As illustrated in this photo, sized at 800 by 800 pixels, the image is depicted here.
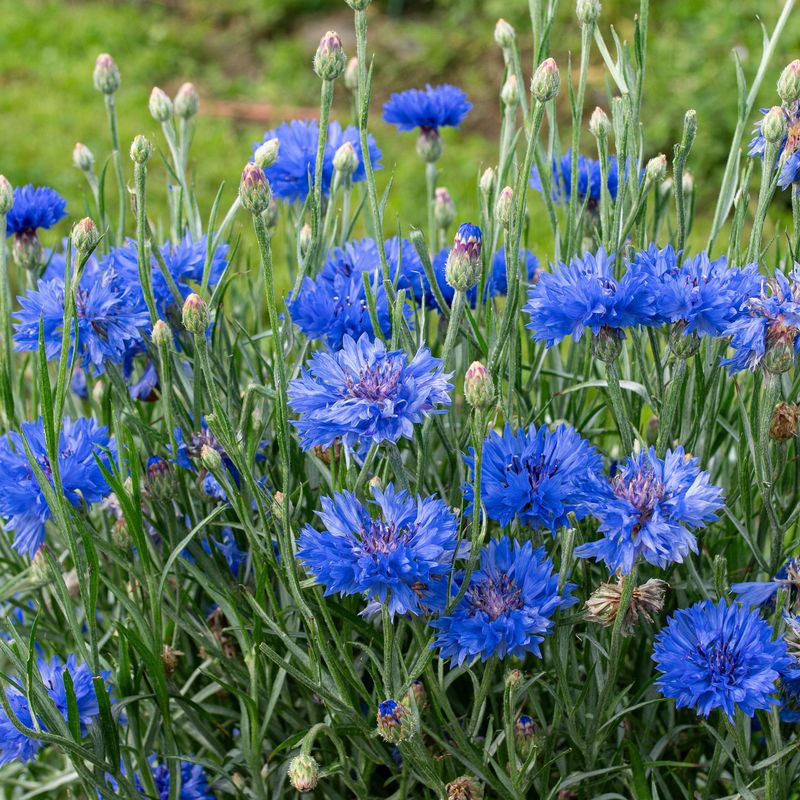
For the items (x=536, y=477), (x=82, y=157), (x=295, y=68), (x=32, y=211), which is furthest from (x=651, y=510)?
(x=295, y=68)

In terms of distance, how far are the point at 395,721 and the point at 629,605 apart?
209mm

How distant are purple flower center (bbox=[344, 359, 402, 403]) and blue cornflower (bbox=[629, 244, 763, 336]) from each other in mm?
207

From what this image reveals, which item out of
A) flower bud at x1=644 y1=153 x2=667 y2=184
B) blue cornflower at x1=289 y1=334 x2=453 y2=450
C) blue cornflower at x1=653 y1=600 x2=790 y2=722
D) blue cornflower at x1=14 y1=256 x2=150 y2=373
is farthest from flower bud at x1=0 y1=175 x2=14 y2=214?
blue cornflower at x1=653 y1=600 x2=790 y2=722

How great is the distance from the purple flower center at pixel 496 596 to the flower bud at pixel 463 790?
17 centimetres

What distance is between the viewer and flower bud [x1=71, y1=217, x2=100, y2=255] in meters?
0.93

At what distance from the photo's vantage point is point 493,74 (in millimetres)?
3762

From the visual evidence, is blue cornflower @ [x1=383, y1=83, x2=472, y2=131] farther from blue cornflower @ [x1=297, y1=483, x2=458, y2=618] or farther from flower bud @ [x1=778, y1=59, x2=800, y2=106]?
blue cornflower @ [x1=297, y1=483, x2=458, y2=618]

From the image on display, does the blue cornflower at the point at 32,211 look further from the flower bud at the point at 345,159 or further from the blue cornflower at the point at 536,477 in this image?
the blue cornflower at the point at 536,477

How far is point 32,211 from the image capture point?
4.00 feet

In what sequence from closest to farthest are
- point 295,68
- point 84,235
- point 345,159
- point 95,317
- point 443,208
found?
point 84,235
point 95,317
point 345,159
point 443,208
point 295,68

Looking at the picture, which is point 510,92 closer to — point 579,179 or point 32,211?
point 579,179

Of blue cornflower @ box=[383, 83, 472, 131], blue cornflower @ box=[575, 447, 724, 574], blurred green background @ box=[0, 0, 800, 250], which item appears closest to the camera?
blue cornflower @ box=[575, 447, 724, 574]

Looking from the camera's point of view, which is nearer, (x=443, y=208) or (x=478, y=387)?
(x=478, y=387)

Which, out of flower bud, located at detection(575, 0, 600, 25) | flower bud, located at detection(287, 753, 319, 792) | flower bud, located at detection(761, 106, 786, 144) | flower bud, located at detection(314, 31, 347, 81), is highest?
flower bud, located at detection(575, 0, 600, 25)
